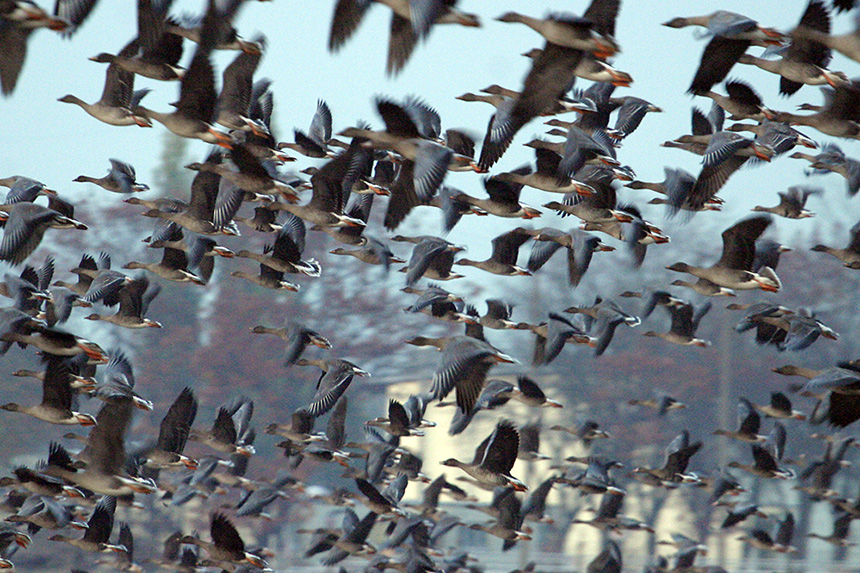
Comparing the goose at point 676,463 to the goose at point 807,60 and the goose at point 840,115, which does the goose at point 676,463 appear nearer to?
the goose at point 840,115

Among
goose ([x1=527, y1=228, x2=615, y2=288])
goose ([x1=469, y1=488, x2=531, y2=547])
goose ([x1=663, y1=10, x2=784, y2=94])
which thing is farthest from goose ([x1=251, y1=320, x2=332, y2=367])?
goose ([x1=663, y1=10, x2=784, y2=94])

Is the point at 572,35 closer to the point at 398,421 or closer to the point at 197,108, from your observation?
the point at 197,108

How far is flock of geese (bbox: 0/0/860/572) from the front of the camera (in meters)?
6.77

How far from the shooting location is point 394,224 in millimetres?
7453

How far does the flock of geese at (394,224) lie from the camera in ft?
22.2

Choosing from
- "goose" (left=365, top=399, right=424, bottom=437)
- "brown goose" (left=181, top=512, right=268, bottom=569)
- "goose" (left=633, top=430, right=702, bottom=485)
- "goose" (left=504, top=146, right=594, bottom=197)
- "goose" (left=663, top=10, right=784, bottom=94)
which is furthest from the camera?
"goose" (left=633, top=430, right=702, bottom=485)

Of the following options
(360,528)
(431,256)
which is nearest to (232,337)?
(360,528)

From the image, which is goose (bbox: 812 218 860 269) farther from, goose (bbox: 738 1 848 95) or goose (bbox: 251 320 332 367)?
goose (bbox: 251 320 332 367)

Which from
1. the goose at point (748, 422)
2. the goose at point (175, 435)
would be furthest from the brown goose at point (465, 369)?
the goose at point (748, 422)

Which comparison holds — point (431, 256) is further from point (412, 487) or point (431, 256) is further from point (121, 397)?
point (412, 487)

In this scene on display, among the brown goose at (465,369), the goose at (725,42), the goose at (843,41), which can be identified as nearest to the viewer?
the goose at (843,41)

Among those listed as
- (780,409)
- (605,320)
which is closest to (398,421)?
(605,320)

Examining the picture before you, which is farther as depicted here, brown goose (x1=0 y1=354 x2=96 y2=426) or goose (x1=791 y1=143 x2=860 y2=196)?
goose (x1=791 y1=143 x2=860 y2=196)

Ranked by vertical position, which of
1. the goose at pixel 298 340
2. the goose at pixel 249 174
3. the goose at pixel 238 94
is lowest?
the goose at pixel 298 340
